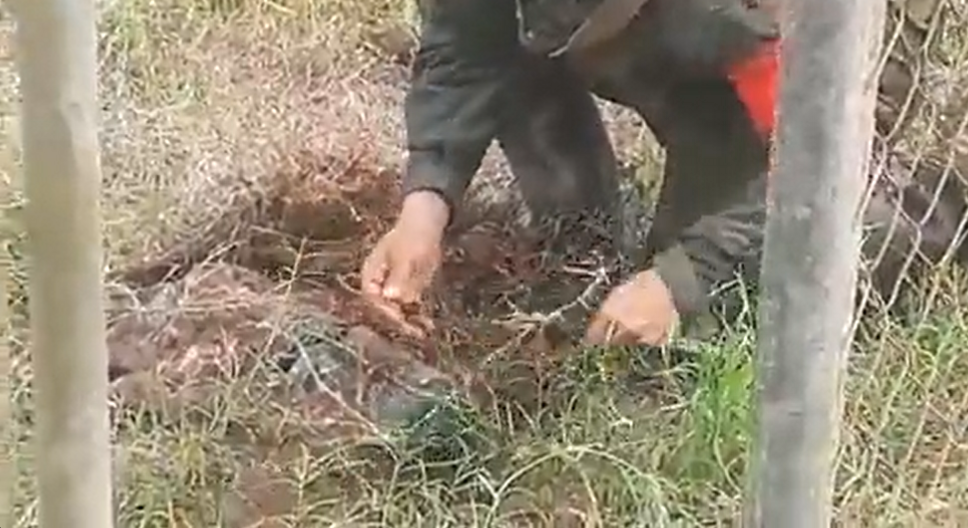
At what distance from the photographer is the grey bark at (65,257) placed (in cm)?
87

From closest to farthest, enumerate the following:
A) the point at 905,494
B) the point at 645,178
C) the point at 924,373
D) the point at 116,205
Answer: the point at 905,494 < the point at 924,373 < the point at 116,205 < the point at 645,178

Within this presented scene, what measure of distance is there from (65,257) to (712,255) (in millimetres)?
1119

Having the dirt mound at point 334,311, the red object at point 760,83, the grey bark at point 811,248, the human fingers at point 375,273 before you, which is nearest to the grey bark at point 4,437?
the dirt mound at point 334,311

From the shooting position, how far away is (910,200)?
201cm

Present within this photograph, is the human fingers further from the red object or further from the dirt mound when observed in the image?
the red object

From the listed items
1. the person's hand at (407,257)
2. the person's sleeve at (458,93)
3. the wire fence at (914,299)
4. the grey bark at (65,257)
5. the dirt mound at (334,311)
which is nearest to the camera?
the grey bark at (65,257)

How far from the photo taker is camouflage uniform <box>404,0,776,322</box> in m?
1.92

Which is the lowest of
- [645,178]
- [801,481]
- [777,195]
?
[645,178]

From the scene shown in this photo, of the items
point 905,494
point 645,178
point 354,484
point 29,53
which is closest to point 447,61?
point 645,178

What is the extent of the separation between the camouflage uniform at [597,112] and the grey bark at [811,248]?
82cm

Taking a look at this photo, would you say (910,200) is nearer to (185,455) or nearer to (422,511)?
(422,511)

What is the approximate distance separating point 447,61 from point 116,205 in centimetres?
46

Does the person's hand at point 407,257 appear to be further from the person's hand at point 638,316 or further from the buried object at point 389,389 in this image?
the person's hand at point 638,316

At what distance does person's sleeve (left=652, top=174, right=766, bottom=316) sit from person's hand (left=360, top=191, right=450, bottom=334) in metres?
0.31
